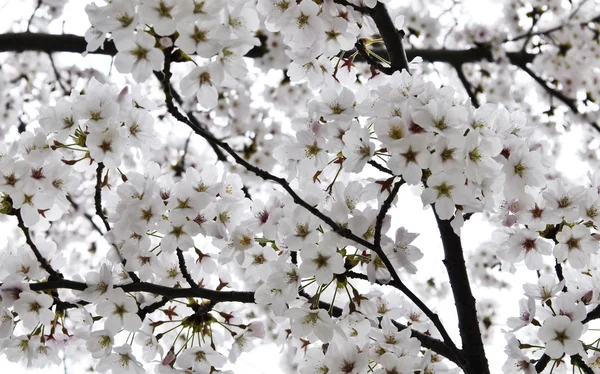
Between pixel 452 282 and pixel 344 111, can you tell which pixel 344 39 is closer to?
pixel 344 111

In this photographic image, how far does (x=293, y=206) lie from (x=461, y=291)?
2.20 ft

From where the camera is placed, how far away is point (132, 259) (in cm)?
158

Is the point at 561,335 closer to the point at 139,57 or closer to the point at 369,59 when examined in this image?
the point at 369,59

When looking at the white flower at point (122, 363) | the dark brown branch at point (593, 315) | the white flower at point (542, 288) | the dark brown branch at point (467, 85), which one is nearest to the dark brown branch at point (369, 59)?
the white flower at point (542, 288)

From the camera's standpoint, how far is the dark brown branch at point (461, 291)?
173 centimetres

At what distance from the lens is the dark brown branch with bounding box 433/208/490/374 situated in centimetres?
173

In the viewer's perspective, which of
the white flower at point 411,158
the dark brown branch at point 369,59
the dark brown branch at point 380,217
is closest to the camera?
the white flower at point 411,158

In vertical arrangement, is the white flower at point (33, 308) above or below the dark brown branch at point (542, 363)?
below

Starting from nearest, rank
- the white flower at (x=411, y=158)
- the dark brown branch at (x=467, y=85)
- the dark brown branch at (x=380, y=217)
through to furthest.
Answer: the white flower at (x=411, y=158) < the dark brown branch at (x=380, y=217) < the dark brown branch at (x=467, y=85)

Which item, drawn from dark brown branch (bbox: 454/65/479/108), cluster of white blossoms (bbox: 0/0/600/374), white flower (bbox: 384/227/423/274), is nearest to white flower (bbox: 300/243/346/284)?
cluster of white blossoms (bbox: 0/0/600/374)

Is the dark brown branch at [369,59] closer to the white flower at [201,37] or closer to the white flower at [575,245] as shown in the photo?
the white flower at [201,37]

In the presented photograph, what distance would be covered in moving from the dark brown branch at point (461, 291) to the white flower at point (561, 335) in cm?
22

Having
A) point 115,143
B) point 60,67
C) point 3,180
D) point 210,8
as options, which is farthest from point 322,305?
point 60,67

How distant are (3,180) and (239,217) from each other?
67cm
